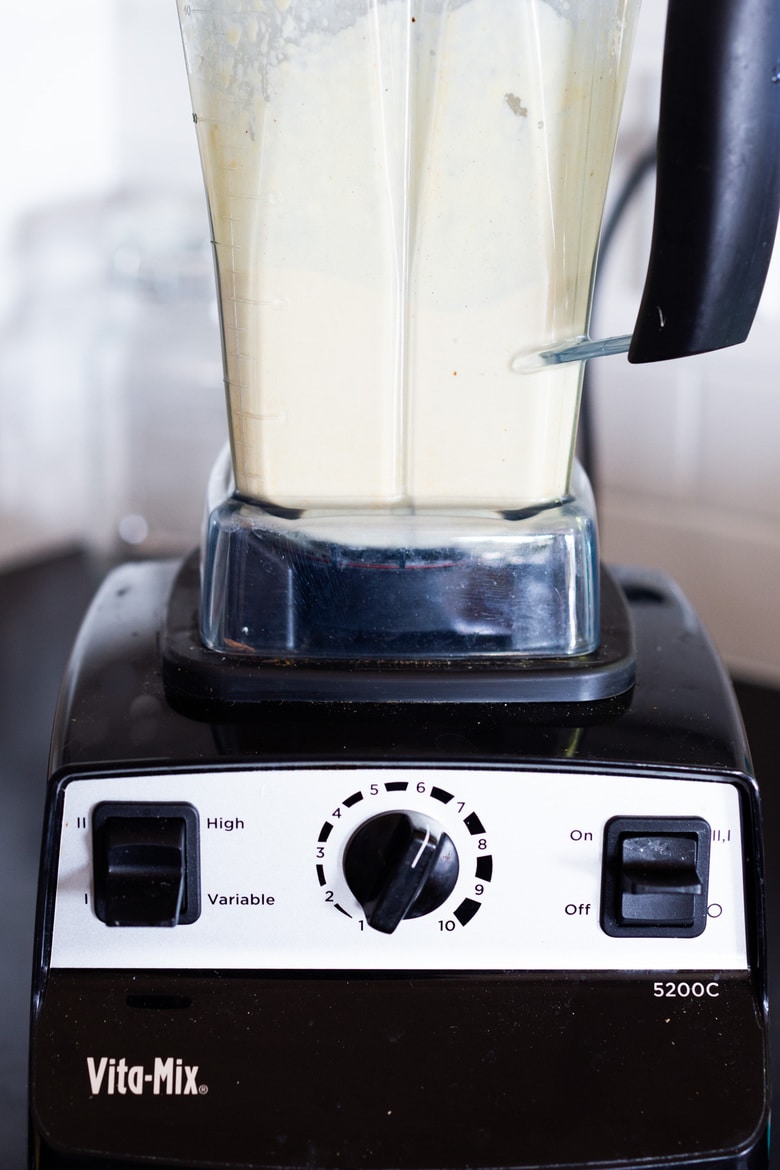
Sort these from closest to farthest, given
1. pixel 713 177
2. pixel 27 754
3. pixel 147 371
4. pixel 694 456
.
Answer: pixel 713 177
pixel 27 754
pixel 694 456
pixel 147 371

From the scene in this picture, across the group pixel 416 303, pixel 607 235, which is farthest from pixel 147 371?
pixel 416 303

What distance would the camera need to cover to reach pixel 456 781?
39cm

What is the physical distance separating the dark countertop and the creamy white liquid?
240 millimetres

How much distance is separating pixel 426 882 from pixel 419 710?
0.06 meters

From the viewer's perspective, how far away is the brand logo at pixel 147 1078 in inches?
14.4

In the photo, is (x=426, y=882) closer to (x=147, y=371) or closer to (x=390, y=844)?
(x=390, y=844)

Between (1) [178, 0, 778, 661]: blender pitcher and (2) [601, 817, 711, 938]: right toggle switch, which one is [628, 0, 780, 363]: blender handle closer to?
(1) [178, 0, 778, 661]: blender pitcher

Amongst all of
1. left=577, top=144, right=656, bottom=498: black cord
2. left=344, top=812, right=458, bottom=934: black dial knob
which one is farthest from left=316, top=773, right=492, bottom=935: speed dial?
left=577, top=144, right=656, bottom=498: black cord

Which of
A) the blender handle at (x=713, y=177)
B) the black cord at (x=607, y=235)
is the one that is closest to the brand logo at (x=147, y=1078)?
the blender handle at (x=713, y=177)

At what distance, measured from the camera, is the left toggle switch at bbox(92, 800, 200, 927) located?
0.38 m

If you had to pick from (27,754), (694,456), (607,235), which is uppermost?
(607,235)

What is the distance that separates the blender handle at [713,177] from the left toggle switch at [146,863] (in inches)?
8.6

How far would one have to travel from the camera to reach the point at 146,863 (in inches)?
15.3

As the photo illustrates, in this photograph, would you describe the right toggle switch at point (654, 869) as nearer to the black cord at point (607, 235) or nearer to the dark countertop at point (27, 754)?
the dark countertop at point (27, 754)
